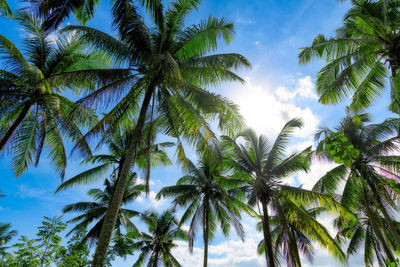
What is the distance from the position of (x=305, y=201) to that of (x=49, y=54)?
12472 mm

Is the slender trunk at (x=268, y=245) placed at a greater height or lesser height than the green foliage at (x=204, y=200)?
lesser

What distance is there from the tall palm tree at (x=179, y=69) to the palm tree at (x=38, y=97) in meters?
1.65

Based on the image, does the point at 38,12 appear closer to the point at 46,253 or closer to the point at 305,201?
the point at 46,253

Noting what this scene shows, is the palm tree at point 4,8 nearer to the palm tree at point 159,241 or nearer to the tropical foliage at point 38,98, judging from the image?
the tropical foliage at point 38,98

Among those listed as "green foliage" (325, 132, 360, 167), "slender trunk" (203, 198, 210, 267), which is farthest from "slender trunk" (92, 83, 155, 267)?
"slender trunk" (203, 198, 210, 267)

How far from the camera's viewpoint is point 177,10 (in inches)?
331

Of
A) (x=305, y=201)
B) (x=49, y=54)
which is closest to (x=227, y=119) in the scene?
(x=305, y=201)

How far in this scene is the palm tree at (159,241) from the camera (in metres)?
19.5

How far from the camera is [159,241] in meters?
19.3

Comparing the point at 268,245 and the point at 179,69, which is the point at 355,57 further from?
the point at 268,245

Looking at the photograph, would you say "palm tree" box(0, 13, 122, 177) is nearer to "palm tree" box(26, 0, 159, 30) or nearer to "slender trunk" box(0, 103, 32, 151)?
"slender trunk" box(0, 103, 32, 151)

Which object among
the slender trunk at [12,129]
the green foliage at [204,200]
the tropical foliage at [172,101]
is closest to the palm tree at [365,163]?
the tropical foliage at [172,101]

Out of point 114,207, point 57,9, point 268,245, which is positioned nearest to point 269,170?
point 268,245

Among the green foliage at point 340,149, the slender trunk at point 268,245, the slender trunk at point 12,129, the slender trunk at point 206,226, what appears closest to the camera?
the green foliage at point 340,149
